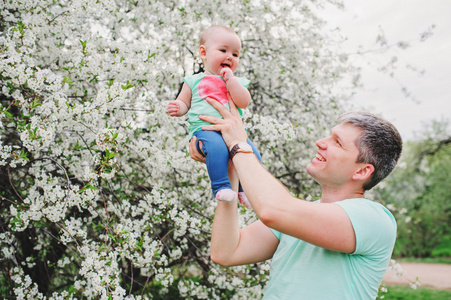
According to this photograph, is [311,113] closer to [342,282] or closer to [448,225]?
[342,282]

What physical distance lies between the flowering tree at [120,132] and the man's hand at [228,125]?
39.6 inches

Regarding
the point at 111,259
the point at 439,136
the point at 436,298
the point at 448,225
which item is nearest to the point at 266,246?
the point at 111,259

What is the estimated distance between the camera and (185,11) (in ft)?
14.7

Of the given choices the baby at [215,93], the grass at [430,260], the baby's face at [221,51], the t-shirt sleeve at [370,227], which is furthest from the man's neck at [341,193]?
the grass at [430,260]

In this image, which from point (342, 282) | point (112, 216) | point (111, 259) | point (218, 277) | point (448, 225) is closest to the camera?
point (342, 282)

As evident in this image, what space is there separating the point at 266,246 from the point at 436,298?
8.03 metres

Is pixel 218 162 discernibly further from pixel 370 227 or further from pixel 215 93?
pixel 370 227

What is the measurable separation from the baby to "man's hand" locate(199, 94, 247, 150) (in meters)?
0.03

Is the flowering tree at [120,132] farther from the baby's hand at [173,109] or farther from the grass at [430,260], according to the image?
the grass at [430,260]

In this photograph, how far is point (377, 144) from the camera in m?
1.70

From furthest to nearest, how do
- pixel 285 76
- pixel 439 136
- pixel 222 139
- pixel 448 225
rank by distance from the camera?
pixel 439 136 < pixel 448 225 < pixel 285 76 < pixel 222 139

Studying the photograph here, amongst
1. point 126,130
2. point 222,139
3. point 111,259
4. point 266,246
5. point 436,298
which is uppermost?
point 222,139

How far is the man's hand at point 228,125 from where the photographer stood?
1825 millimetres

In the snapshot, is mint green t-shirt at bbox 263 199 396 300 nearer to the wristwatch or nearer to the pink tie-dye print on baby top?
the wristwatch
